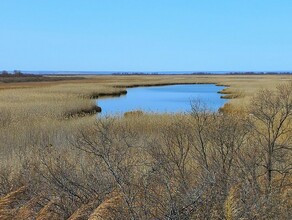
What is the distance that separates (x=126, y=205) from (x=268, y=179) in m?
2.12

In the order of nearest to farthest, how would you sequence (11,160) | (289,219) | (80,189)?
(289,219) < (80,189) < (11,160)

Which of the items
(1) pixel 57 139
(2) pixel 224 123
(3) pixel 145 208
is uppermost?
(2) pixel 224 123

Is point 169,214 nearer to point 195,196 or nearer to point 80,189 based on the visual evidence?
point 195,196

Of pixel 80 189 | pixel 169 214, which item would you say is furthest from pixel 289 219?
pixel 80 189

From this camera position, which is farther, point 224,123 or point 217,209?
point 224,123

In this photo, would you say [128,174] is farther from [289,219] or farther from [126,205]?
[289,219]

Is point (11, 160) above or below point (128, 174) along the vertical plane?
below

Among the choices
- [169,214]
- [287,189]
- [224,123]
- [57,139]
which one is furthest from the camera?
[57,139]

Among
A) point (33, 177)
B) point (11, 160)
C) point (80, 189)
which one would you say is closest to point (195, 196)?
point (80, 189)

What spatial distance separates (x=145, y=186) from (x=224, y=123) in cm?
254

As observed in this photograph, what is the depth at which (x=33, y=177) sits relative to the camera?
549 cm

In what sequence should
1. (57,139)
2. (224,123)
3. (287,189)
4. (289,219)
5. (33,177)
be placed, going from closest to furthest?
(289,219), (287,189), (33,177), (224,123), (57,139)

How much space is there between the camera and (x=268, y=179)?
5.18 metres

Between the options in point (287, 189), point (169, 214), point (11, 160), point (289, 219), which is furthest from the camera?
point (11, 160)
